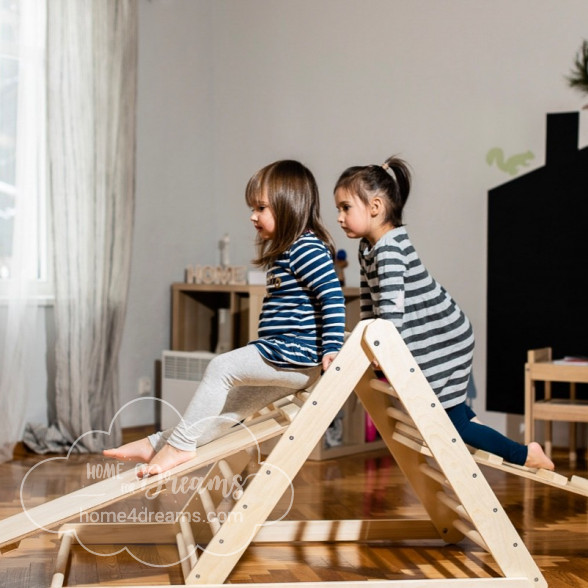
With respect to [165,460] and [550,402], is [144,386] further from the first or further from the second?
[165,460]

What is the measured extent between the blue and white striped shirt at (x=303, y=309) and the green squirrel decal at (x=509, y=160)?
1797 mm

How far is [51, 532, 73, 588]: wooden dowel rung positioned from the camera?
6.06 feet

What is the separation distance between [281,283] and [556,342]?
1862 mm

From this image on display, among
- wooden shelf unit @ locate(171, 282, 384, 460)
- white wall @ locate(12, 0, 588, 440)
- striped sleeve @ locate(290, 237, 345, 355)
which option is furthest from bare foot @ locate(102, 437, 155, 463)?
white wall @ locate(12, 0, 588, 440)

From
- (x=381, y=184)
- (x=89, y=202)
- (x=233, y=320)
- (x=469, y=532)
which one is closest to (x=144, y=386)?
(x=233, y=320)

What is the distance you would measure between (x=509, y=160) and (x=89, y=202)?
173 centimetres

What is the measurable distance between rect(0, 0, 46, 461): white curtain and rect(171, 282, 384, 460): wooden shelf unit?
0.79 metres

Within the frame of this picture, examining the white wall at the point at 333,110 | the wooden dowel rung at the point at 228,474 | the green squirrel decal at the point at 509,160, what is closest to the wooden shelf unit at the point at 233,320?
the white wall at the point at 333,110

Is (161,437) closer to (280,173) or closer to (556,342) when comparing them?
(280,173)

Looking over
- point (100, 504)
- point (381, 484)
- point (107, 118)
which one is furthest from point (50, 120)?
point (100, 504)

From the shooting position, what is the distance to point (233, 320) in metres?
3.99

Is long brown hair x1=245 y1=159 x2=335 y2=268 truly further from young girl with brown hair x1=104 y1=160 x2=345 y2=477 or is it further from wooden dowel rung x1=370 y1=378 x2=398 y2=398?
wooden dowel rung x1=370 y1=378 x2=398 y2=398

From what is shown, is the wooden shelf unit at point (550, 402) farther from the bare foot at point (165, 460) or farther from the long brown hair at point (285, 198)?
the bare foot at point (165, 460)

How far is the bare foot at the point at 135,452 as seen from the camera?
6.64 feet
